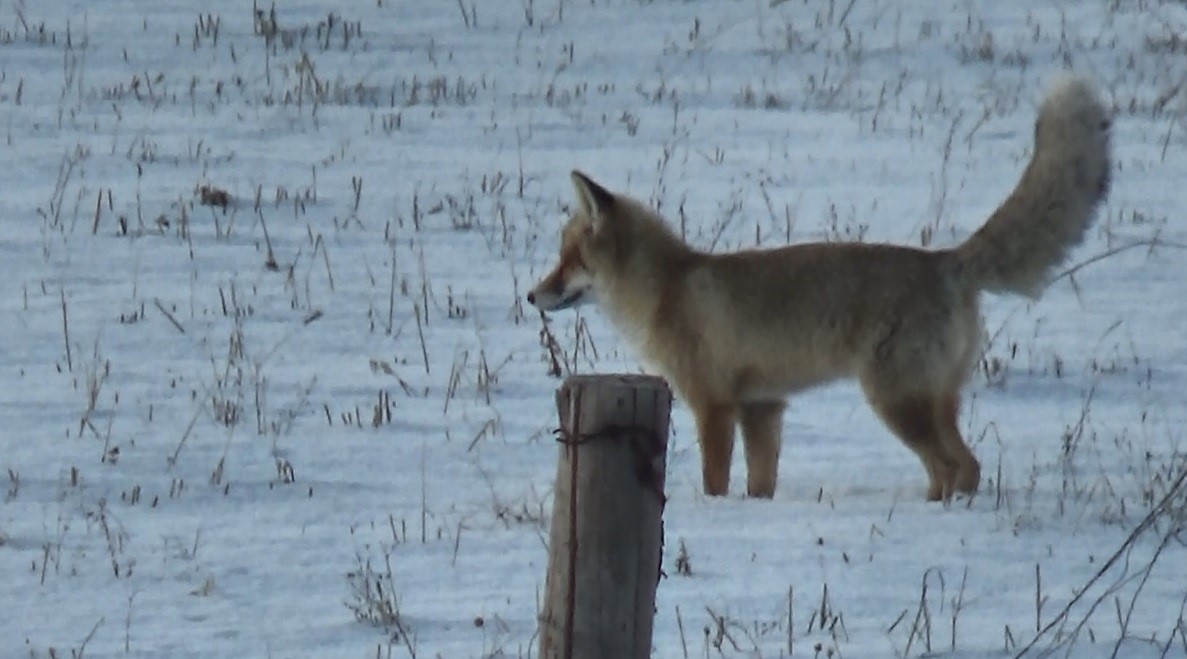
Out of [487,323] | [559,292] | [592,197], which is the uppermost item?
[592,197]

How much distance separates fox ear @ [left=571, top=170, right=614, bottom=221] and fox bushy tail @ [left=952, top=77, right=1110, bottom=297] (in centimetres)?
152

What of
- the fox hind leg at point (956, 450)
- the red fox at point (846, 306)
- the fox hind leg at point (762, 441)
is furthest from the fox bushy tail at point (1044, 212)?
the fox hind leg at point (762, 441)

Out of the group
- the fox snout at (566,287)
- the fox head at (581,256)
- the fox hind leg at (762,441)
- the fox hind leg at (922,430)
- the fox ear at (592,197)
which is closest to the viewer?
the fox hind leg at (922,430)

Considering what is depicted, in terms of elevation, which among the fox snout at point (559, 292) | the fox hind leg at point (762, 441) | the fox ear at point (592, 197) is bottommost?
the fox hind leg at point (762, 441)

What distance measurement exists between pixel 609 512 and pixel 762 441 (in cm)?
386

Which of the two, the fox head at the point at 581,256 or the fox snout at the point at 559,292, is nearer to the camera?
the fox head at the point at 581,256

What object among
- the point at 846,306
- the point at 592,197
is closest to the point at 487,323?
the point at 592,197

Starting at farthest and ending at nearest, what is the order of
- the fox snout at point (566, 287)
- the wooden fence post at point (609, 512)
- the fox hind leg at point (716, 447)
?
the fox snout at point (566, 287) < the fox hind leg at point (716, 447) < the wooden fence post at point (609, 512)

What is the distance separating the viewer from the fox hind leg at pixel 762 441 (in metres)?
8.29

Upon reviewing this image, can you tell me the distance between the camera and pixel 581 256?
8.71 metres

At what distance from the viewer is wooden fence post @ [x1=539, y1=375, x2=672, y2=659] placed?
4602 millimetres

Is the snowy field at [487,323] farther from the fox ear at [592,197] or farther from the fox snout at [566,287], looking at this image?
the fox ear at [592,197]

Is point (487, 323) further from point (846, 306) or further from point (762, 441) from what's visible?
point (846, 306)

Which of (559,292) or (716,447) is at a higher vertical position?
(559,292)
